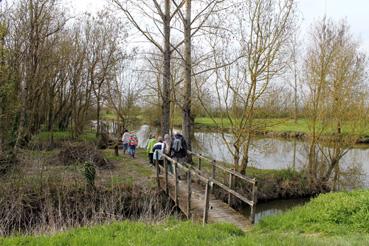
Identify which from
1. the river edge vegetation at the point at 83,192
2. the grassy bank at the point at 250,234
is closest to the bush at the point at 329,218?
the grassy bank at the point at 250,234

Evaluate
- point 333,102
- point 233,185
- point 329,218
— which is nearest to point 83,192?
point 233,185

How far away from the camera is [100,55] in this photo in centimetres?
2597

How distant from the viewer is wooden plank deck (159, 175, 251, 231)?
932 centimetres

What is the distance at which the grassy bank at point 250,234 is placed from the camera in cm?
585

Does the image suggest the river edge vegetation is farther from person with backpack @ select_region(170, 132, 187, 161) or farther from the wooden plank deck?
person with backpack @ select_region(170, 132, 187, 161)

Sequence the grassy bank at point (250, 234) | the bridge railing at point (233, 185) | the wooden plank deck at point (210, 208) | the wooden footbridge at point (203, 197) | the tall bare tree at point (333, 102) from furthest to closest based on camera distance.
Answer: the tall bare tree at point (333, 102) < the wooden plank deck at point (210, 208) < the wooden footbridge at point (203, 197) < the bridge railing at point (233, 185) < the grassy bank at point (250, 234)

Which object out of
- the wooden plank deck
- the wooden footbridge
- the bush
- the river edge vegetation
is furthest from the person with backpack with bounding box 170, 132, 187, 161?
the bush

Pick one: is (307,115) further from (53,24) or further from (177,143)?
(53,24)

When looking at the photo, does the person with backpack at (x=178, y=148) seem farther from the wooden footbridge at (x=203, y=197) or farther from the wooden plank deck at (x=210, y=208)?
the wooden plank deck at (x=210, y=208)

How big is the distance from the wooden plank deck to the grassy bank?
0.61m

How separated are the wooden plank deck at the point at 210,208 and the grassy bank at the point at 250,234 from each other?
61cm

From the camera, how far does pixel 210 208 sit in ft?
34.6

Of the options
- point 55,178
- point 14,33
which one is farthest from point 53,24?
point 55,178

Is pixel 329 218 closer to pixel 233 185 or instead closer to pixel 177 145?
pixel 233 185
